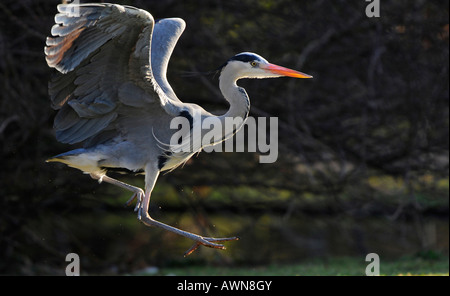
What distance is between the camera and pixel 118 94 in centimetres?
523

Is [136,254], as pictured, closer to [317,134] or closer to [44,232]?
[44,232]

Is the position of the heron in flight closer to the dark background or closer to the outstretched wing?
the outstretched wing

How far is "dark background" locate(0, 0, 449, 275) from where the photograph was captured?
7.91 metres

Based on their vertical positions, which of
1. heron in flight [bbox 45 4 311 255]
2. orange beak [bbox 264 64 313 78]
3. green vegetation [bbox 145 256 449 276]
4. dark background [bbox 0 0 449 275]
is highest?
dark background [bbox 0 0 449 275]

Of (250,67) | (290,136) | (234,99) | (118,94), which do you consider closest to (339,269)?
(290,136)

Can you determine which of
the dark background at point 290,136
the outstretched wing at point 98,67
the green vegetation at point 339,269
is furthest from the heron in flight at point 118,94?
the dark background at point 290,136

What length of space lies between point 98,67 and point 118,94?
0.30 meters

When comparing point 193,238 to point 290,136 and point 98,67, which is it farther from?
point 290,136

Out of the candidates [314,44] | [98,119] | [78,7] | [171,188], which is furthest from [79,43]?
[171,188]

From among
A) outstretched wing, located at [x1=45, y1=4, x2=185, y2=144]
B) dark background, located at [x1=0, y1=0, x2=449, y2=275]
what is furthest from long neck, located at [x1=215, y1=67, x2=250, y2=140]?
dark background, located at [x1=0, y1=0, x2=449, y2=275]

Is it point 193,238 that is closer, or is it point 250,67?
point 193,238

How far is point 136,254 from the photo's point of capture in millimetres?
8852

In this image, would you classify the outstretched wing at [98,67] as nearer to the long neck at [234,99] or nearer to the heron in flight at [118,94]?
the heron in flight at [118,94]

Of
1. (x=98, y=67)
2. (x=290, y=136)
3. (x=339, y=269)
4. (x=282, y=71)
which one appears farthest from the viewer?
(x=290, y=136)
